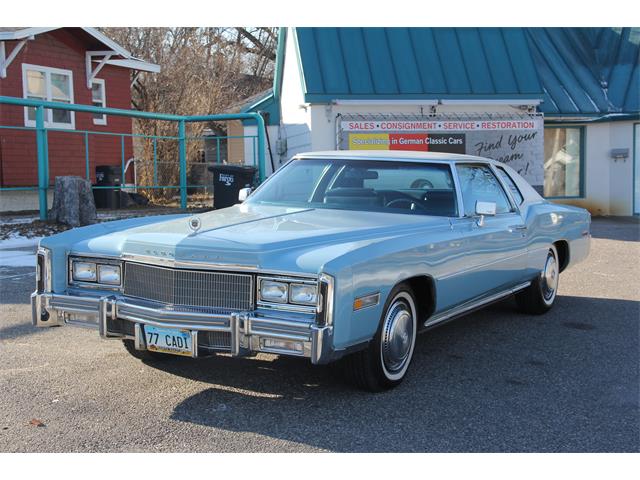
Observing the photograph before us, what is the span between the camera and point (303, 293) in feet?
13.0

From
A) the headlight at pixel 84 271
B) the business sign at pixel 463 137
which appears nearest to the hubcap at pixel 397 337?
the headlight at pixel 84 271

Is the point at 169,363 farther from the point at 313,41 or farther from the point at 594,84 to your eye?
the point at 594,84

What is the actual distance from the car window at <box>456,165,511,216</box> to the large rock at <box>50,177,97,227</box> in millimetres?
7506

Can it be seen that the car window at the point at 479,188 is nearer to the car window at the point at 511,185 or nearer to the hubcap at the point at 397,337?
the car window at the point at 511,185

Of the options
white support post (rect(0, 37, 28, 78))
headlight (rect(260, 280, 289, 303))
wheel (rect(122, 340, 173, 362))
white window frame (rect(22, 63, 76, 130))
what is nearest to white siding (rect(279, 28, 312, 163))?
white window frame (rect(22, 63, 76, 130))

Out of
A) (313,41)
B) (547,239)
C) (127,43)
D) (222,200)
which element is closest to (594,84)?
(313,41)

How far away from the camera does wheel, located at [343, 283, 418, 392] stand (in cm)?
437

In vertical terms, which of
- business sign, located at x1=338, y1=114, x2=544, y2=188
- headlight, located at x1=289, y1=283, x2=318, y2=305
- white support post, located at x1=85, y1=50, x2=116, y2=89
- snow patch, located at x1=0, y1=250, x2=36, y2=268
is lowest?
snow patch, located at x1=0, y1=250, x2=36, y2=268

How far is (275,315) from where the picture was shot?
4008 mm

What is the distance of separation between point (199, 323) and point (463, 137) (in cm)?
1289

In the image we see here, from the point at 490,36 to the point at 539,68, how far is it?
6.49 feet

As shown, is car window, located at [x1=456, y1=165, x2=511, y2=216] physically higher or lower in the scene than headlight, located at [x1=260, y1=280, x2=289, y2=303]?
higher

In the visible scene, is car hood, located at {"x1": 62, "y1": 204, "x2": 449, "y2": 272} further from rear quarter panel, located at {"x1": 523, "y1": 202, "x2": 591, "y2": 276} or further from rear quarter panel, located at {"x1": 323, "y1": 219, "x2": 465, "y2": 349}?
rear quarter panel, located at {"x1": 523, "y1": 202, "x2": 591, "y2": 276}

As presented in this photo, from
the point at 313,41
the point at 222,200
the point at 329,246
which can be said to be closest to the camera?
the point at 329,246
